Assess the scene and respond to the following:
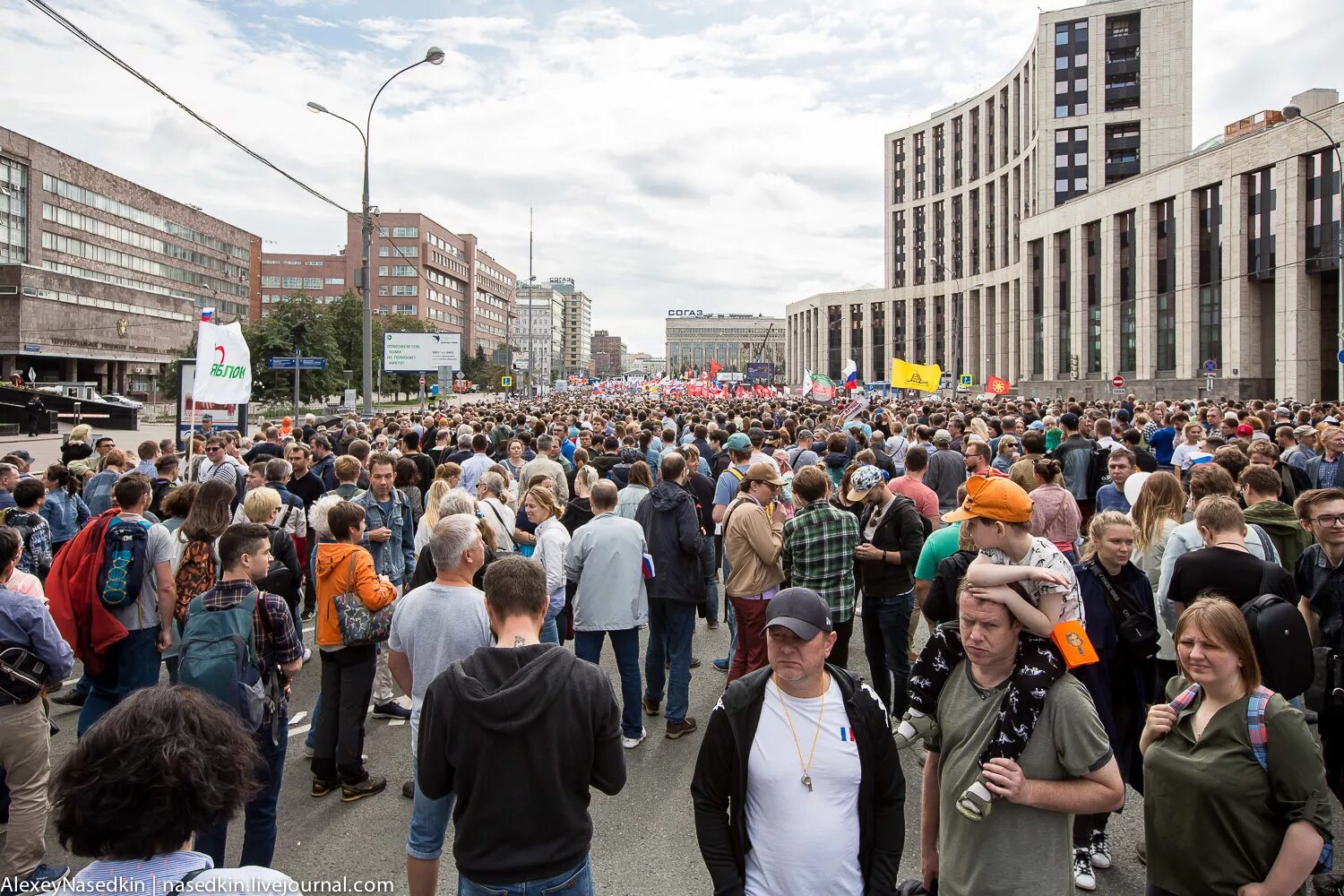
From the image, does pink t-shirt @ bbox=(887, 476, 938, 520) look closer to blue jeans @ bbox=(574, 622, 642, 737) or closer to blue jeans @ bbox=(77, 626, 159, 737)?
blue jeans @ bbox=(574, 622, 642, 737)

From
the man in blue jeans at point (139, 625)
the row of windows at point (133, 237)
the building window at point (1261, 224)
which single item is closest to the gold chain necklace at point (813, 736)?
the man in blue jeans at point (139, 625)

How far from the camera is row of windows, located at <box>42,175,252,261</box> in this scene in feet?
253

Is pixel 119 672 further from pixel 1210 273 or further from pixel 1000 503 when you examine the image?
pixel 1210 273

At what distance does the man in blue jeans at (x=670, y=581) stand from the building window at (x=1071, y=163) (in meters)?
73.5

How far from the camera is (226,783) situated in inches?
79.3

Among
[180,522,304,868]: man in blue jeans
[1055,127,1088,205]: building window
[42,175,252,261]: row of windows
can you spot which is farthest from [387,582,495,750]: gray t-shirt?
[42,175,252,261]: row of windows

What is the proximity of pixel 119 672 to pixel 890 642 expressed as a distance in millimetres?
5267

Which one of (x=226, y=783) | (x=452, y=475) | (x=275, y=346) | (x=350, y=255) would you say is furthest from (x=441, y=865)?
(x=350, y=255)

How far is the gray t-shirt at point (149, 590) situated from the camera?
5430 millimetres

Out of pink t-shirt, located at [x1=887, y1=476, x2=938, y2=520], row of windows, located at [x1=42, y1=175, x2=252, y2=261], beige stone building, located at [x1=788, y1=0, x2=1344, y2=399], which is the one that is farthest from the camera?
row of windows, located at [x1=42, y1=175, x2=252, y2=261]

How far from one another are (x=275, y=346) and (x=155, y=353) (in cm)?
4316

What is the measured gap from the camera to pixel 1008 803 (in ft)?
8.84

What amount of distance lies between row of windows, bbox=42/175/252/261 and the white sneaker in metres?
93.5

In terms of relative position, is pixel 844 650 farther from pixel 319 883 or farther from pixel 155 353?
pixel 155 353
